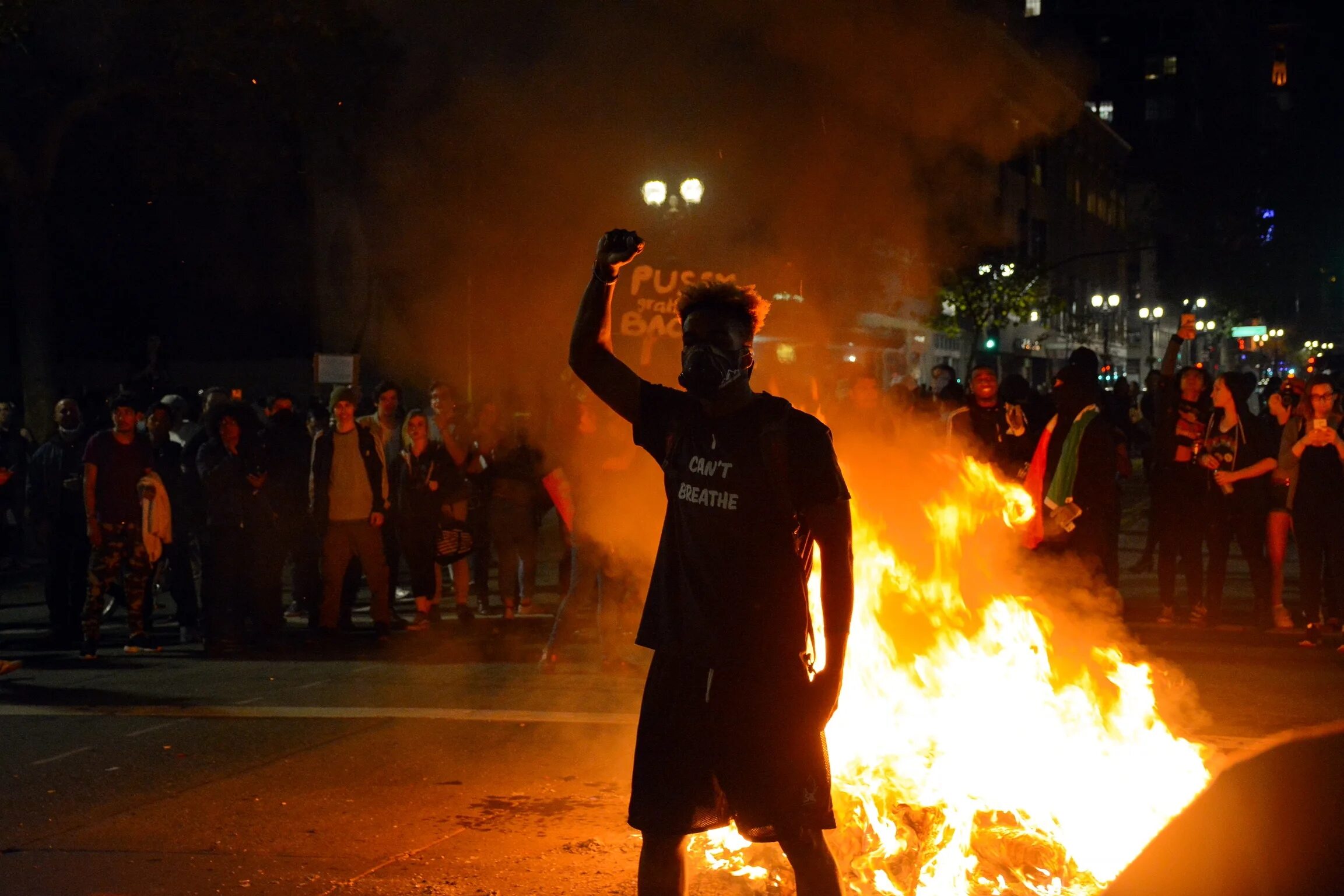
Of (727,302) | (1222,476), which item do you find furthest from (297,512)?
(727,302)

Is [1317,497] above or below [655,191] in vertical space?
below

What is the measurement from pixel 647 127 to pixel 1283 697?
28.4 ft

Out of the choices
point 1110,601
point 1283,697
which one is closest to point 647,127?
point 1110,601

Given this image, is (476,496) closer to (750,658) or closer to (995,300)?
(750,658)

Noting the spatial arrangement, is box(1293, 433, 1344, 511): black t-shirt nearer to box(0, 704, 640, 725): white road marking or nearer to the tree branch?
box(0, 704, 640, 725): white road marking

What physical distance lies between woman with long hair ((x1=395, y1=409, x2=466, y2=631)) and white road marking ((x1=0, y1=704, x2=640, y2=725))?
2733 millimetres

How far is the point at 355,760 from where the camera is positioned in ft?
18.6

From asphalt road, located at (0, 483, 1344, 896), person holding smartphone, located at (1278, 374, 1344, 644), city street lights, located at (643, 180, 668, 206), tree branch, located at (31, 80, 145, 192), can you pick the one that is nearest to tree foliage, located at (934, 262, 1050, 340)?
city street lights, located at (643, 180, 668, 206)

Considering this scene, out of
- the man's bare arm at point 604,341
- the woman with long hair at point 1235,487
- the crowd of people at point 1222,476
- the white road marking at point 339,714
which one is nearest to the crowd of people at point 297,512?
the white road marking at point 339,714

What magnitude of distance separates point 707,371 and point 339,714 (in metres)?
4.06

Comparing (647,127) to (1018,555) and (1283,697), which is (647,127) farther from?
(1283,697)

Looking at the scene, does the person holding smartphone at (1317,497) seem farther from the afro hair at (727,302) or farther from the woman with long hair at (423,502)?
the afro hair at (727,302)

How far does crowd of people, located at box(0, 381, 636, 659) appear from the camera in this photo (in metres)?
8.42

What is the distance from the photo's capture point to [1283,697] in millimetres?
6758
